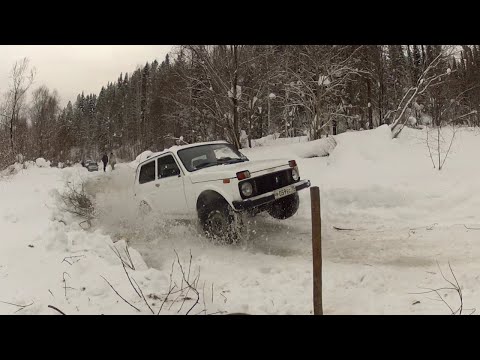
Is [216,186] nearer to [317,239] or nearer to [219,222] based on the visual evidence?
[219,222]

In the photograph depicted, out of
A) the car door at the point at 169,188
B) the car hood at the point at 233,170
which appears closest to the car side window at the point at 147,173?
the car door at the point at 169,188

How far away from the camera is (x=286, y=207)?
7.47 meters

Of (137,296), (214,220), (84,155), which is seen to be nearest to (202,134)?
(214,220)

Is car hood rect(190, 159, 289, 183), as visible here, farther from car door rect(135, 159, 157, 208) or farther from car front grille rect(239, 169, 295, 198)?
car door rect(135, 159, 157, 208)

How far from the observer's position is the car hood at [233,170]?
629cm

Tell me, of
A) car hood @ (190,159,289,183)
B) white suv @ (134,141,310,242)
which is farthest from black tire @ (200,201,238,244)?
car hood @ (190,159,289,183)

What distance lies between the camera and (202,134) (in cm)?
3022

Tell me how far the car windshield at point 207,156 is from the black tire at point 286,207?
1191 mm

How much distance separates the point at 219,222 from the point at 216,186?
64 cm

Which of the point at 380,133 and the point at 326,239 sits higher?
the point at 380,133

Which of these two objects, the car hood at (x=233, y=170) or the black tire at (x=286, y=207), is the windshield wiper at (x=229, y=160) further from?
the black tire at (x=286, y=207)

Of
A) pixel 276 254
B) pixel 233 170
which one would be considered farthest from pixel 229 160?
pixel 276 254
